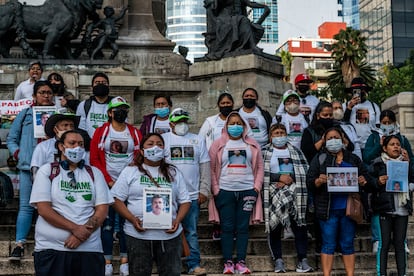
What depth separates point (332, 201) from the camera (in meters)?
9.17

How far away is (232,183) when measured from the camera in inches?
368

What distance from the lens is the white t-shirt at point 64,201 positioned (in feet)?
22.3

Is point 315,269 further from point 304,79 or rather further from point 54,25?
point 54,25

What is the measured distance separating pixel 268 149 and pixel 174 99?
6.96 metres

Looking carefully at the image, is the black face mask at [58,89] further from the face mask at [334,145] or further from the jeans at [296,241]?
the face mask at [334,145]

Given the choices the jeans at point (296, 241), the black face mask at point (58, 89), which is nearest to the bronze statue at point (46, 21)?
the black face mask at point (58, 89)

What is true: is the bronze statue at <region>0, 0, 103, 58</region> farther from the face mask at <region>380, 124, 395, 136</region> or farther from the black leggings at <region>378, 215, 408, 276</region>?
the black leggings at <region>378, 215, 408, 276</region>

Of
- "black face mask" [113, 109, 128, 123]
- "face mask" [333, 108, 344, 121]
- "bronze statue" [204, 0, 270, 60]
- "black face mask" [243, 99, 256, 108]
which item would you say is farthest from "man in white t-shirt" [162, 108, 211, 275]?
"bronze statue" [204, 0, 270, 60]

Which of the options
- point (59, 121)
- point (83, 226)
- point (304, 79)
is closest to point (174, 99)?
point (304, 79)

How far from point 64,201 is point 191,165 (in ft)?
8.31

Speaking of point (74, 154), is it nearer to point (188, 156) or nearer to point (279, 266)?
point (188, 156)

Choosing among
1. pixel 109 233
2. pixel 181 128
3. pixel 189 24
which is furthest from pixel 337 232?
pixel 189 24

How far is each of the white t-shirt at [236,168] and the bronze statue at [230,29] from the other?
7.14 meters

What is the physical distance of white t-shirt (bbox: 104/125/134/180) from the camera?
890 cm
